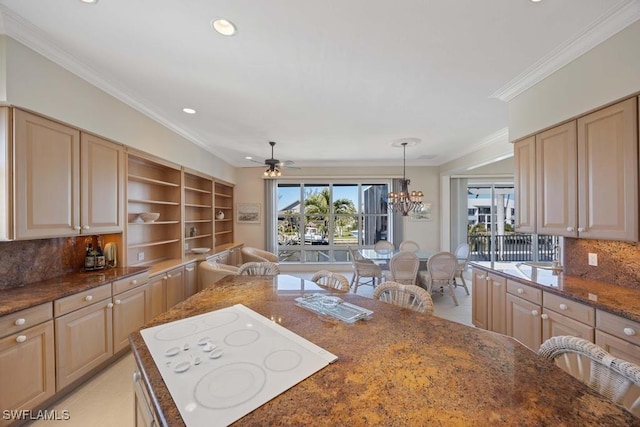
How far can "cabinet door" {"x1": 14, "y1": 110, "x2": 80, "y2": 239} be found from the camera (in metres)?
1.99

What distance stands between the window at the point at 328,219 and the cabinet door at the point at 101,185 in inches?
164

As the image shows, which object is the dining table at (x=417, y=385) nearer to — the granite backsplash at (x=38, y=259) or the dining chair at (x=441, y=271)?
the granite backsplash at (x=38, y=259)

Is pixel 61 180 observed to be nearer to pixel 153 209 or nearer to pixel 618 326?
pixel 153 209

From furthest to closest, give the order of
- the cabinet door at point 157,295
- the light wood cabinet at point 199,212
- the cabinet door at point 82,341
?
the light wood cabinet at point 199,212 → the cabinet door at point 157,295 → the cabinet door at point 82,341

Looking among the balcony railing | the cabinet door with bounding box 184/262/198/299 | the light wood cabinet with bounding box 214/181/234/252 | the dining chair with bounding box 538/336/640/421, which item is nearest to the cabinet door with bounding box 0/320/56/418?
the cabinet door with bounding box 184/262/198/299

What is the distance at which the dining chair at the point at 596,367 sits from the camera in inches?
33.5

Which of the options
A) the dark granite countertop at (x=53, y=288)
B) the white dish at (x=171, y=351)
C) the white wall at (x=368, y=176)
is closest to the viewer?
the white dish at (x=171, y=351)

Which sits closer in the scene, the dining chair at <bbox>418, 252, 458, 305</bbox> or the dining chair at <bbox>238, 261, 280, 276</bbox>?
the dining chair at <bbox>238, 261, 280, 276</bbox>

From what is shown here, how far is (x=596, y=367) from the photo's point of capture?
0.95 m

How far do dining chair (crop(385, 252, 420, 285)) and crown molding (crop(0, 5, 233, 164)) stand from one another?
13.0 feet

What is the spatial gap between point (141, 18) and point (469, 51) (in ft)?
8.14

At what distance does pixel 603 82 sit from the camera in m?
1.98

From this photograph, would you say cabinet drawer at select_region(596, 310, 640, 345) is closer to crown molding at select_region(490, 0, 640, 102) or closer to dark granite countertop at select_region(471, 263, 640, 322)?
dark granite countertop at select_region(471, 263, 640, 322)

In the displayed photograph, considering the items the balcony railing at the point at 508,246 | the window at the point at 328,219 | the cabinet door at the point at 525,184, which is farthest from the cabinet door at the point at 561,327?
the balcony railing at the point at 508,246
